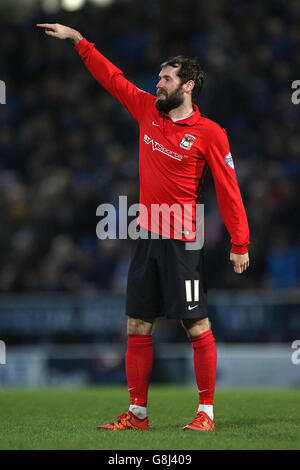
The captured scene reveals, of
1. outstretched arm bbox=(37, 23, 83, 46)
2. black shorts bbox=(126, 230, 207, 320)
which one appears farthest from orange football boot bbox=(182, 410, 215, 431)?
outstretched arm bbox=(37, 23, 83, 46)

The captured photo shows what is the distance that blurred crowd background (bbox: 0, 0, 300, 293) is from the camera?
11.8 metres

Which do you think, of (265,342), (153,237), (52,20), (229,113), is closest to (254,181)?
(229,113)

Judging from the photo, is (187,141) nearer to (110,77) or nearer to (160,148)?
(160,148)

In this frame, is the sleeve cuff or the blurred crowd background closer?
the sleeve cuff

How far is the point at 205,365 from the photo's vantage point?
17.5ft

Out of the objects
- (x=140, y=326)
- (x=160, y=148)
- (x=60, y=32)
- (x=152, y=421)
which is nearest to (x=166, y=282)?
(x=140, y=326)

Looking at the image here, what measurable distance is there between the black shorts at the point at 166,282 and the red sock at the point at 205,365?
0.52 feet

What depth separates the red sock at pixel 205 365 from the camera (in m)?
5.34

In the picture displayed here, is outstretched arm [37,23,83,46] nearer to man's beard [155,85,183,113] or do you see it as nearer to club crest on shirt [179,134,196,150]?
man's beard [155,85,183,113]

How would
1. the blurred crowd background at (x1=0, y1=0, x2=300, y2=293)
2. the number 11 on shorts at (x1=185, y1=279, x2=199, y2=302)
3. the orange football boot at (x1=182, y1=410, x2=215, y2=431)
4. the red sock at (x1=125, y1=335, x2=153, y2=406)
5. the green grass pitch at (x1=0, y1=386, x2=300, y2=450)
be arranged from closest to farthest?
the green grass pitch at (x1=0, y1=386, x2=300, y2=450)
the orange football boot at (x1=182, y1=410, x2=215, y2=431)
the number 11 on shorts at (x1=185, y1=279, x2=199, y2=302)
the red sock at (x1=125, y1=335, x2=153, y2=406)
the blurred crowd background at (x1=0, y1=0, x2=300, y2=293)

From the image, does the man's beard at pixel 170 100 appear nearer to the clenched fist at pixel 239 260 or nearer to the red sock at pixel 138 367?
the clenched fist at pixel 239 260

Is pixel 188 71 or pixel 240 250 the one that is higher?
pixel 188 71

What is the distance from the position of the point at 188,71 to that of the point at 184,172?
64cm

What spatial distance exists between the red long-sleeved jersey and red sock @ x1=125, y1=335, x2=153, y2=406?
2.29 ft
